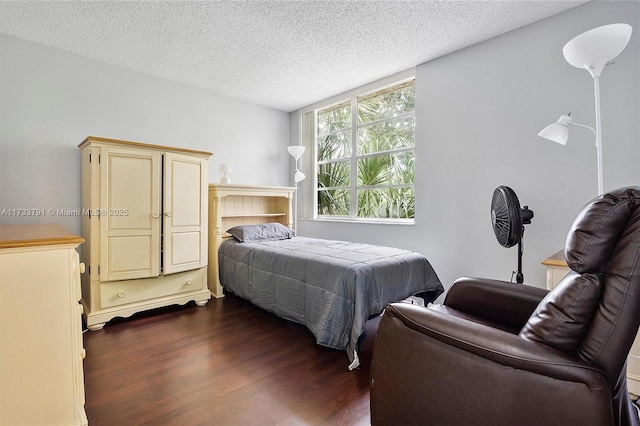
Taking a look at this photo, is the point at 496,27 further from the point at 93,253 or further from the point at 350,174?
the point at 93,253

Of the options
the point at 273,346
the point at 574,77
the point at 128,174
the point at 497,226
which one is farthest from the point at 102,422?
the point at 574,77

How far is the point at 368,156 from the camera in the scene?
12.8 ft

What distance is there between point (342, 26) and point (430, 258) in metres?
2.40

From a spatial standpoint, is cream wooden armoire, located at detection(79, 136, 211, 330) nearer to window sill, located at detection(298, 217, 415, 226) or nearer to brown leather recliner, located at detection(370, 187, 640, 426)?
window sill, located at detection(298, 217, 415, 226)

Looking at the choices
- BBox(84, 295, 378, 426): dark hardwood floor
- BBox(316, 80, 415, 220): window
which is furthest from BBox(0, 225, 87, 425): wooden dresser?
BBox(316, 80, 415, 220): window

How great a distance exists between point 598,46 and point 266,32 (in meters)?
2.33

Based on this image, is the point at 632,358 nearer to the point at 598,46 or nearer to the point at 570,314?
the point at 570,314

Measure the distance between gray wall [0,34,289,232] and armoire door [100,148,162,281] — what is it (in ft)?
2.23

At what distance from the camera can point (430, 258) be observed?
3.19 metres

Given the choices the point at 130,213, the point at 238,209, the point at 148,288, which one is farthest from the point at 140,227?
the point at 238,209

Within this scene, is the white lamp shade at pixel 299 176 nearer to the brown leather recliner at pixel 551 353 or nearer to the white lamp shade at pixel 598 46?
the white lamp shade at pixel 598 46

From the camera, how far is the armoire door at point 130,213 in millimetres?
2627

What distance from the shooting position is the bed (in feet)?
6.85

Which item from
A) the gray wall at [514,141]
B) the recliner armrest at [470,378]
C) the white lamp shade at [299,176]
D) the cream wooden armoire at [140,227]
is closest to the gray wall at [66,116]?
the cream wooden armoire at [140,227]
